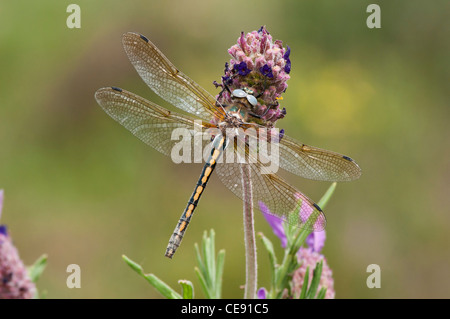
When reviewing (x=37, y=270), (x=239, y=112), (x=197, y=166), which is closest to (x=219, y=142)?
(x=239, y=112)

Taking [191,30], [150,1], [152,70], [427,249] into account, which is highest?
[150,1]

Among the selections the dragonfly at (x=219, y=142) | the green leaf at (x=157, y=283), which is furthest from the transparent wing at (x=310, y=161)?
the green leaf at (x=157, y=283)

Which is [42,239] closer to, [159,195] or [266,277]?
[159,195]

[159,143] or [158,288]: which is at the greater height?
[159,143]

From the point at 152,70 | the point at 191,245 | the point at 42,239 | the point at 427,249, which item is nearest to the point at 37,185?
the point at 42,239

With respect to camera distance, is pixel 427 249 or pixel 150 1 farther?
pixel 150 1

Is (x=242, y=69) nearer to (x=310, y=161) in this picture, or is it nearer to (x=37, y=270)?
(x=310, y=161)

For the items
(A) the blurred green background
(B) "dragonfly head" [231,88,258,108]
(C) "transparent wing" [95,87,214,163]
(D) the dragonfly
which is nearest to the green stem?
(D) the dragonfly
